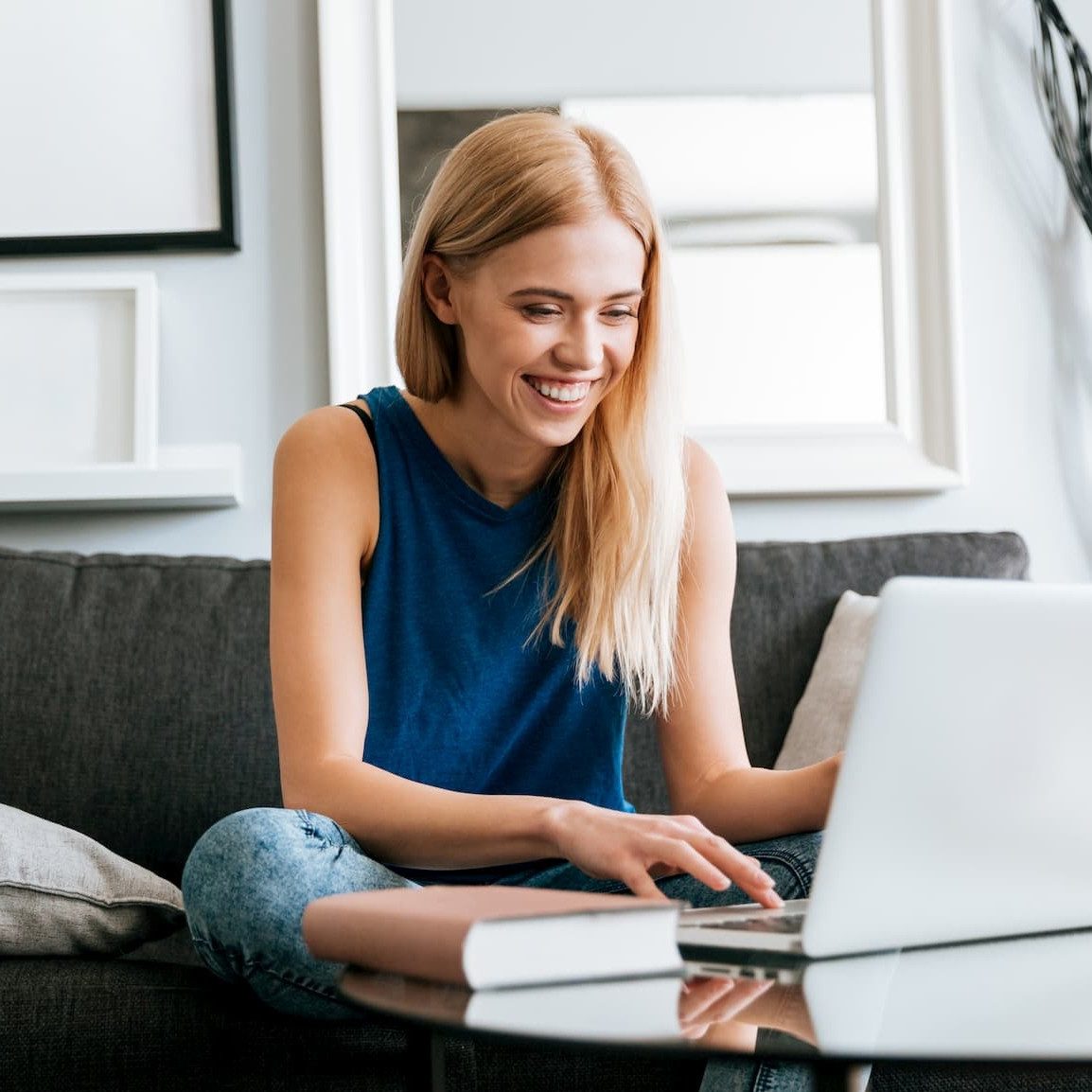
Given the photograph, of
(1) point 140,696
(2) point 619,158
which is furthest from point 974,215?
(1) point 140,696

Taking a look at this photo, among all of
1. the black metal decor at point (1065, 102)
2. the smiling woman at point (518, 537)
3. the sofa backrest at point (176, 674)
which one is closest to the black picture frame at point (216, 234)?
the sofa backrest at point (176, 674)

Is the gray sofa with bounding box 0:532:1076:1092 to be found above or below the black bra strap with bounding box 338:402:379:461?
below

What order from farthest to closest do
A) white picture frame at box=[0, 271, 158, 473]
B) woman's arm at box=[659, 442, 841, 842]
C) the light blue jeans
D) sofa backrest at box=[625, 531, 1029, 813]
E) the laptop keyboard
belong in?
white picture frame at box=[0, 271, 158, 473] → sofa backrest at box=[625, 531, 1029, 813] → woman's arm at box=[659, 442, 841, 842] → the light blue jeans → the laptop keyboard

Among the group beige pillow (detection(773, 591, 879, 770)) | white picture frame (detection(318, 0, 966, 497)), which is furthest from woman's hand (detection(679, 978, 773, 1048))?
white picture frame (detection(318, 0, 966, 497))

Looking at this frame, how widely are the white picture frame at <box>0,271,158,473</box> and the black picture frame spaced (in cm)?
4

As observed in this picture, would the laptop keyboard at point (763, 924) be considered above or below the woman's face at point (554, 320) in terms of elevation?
below

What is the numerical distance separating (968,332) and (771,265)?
323mm

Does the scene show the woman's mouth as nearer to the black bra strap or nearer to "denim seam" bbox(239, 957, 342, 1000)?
the black bra strap

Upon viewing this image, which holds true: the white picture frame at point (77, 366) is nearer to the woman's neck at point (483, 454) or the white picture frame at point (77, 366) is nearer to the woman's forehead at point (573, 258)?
the woman's neck at point (483, 454)

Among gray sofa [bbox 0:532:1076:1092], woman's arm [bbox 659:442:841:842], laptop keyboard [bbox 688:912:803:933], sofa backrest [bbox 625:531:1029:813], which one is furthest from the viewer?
sofa backrest [bbox 625:531:1029:813]

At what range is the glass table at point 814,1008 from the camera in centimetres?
56

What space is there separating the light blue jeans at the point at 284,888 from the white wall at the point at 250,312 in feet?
3.70

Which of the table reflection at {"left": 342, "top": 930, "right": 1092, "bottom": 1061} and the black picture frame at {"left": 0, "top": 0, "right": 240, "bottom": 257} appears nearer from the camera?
the table reflection at {"left": 342, "top": 930, "right": 1092, "bottom": 1061}

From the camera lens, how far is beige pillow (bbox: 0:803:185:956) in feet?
4.06
